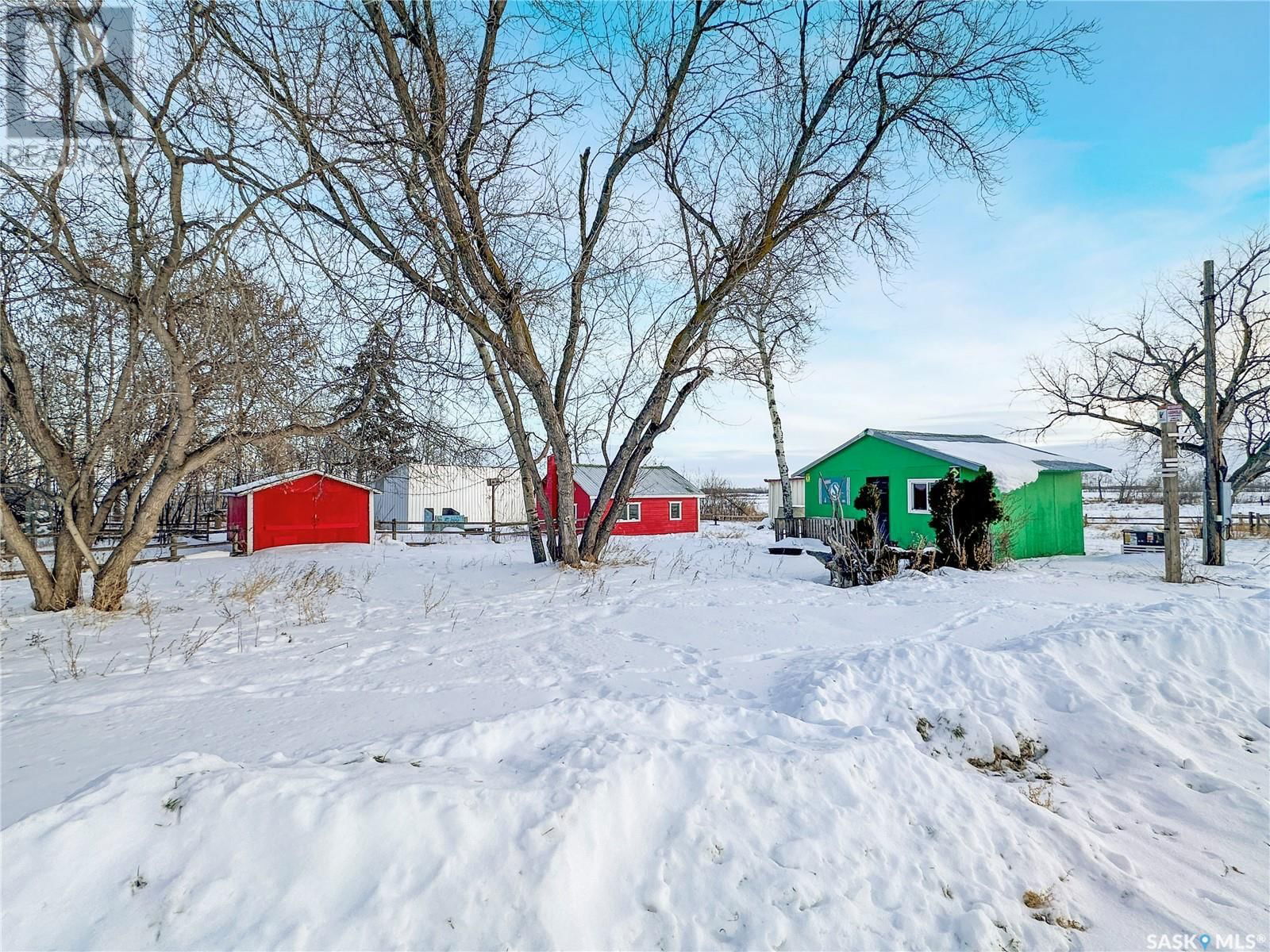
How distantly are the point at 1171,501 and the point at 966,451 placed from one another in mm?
5730

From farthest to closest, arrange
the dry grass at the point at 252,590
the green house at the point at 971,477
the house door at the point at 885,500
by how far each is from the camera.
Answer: the house door at the point at 885,500 → the green house at the point at 971,477 → the dry grass at the point at 252,590

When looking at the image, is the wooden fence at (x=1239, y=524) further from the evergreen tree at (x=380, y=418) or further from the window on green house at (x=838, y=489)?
the evergreen tree at (x=380, y=418)

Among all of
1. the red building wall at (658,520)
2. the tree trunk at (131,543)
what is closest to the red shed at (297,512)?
the red building wall at (658,520)

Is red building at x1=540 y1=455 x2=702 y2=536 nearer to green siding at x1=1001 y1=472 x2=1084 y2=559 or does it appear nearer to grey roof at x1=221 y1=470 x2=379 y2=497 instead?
grey roof at x1=221 y1=470 x2=379 y2=497

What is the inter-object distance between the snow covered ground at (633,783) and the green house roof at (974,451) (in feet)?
28.5

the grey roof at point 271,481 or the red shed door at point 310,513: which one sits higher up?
the grey roof at point 271,481

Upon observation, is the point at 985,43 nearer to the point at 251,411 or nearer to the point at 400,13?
the point at 400,13

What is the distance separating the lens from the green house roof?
15.1 meters

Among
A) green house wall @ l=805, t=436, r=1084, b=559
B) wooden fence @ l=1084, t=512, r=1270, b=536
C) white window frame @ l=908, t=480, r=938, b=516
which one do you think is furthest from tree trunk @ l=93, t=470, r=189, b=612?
wooden fence @ l=1084, t=512, r=1270, b=536

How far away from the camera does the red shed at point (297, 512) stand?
60.5 ft

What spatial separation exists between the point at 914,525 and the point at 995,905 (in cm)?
1532

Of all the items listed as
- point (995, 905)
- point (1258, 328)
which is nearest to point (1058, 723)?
point (995, 905)

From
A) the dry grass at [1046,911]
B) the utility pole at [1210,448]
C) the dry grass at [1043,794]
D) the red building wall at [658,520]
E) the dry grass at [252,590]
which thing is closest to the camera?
the dry grass at [1046,911]

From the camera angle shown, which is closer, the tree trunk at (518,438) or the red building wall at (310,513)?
the tree trunk at (518,438)
